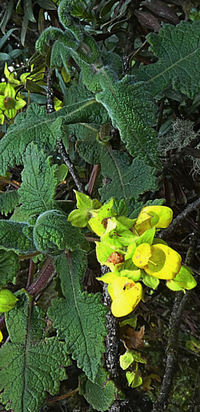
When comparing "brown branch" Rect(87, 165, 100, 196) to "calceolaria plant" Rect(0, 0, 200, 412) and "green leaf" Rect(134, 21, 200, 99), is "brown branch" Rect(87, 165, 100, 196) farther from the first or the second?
"green leaf" Rect(134, 21, 200, 99)

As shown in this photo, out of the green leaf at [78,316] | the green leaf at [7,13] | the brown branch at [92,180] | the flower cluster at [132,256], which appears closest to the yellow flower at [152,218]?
the flower cluster at [132,256]

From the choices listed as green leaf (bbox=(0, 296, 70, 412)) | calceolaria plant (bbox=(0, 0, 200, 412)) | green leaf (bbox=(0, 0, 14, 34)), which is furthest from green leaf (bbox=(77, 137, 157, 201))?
green leaf (bbox=(0, 0, 14, 34))

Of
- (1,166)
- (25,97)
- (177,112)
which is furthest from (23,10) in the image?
(1,166)

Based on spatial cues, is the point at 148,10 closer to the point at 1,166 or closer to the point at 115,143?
the point at 115,143

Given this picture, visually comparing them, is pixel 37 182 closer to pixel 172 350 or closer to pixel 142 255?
pixel 142 255

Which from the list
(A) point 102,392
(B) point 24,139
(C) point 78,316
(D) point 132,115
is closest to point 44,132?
(B) point 24,139

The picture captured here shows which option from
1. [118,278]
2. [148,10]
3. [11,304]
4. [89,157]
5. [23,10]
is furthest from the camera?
[23,10]
